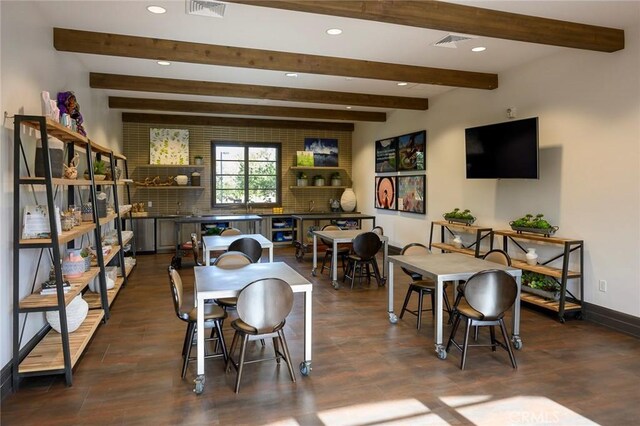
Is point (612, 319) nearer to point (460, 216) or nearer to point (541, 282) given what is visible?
point (541, 282)

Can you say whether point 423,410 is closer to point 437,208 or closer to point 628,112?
point 628,112

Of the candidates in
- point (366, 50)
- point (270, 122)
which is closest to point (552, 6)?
point (366, 50)

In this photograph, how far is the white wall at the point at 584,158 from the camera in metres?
4.05

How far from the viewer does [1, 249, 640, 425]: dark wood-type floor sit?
8.73ft

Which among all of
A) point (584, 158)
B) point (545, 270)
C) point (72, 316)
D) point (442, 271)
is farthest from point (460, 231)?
point (72, 316)

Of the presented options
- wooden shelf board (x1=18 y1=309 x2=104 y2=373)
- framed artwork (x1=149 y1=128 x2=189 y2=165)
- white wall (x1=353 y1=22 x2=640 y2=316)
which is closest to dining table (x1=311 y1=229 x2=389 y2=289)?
white wall (x1=353 y1=22 x2=640 y2=316)

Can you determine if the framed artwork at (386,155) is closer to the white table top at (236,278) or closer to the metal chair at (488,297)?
the white table top at (236,278)

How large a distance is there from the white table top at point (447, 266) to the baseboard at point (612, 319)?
1.27 meters

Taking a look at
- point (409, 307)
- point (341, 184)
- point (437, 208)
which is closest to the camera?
point (409, 307)

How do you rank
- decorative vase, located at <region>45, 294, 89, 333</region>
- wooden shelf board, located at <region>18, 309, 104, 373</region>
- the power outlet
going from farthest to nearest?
the power outlet → decorative vase, located at <region>45, 294, 89, 333</region> → wooden shelf board, located at <region>18, 309, 104, 373</region>

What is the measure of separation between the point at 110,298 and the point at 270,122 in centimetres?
549

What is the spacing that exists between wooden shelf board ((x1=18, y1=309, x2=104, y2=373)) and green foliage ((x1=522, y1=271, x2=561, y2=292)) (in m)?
4.45

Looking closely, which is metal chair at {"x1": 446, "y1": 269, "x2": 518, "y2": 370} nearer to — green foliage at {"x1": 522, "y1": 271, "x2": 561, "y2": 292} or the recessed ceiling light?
green foliage at {"x1": 522, "y1": 271, "x2": 561, "y2": 292}

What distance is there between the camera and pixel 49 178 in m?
2.97
